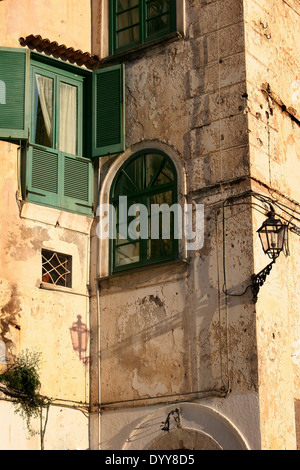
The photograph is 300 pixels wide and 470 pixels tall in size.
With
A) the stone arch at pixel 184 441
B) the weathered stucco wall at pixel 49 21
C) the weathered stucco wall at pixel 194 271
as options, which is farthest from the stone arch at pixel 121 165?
the stone arch at pixel 184 441

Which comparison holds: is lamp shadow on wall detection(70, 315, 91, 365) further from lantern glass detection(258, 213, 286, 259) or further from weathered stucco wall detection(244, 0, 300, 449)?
lantern glass detection(258, 213, 286, 259)

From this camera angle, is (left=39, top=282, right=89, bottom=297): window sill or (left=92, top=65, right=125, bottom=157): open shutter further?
(left=92, top=65, right=125, bottom=157): open shutter

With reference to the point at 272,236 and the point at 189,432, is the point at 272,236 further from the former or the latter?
the point at 189,432

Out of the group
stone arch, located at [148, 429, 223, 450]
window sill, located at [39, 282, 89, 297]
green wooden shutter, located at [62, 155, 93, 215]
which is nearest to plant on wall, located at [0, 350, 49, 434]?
window sill, located at [39, 282, 89, 297]

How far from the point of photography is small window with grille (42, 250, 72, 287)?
1349 cm

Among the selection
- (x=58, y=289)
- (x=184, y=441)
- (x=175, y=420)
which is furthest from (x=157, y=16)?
(x=184, y=441)

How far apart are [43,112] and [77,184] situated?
1.16m

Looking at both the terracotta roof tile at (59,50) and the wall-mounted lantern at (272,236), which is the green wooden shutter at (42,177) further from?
the wall-mounted lantern at (272,236)

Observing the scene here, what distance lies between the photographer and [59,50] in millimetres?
14109

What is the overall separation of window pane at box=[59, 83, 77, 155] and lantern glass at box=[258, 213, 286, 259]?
370 cm

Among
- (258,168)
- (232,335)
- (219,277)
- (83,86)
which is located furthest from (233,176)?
(83,86)

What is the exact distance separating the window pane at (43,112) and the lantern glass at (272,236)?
3.78 meters

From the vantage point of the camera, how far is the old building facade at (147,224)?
1227 cm

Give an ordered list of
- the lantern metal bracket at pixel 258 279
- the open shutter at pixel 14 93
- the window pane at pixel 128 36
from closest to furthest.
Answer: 1. the lantern metal bracket at pixel 258 279
2. the open shutter at pixel 14 93
3. the window pane at pixel 128 36
